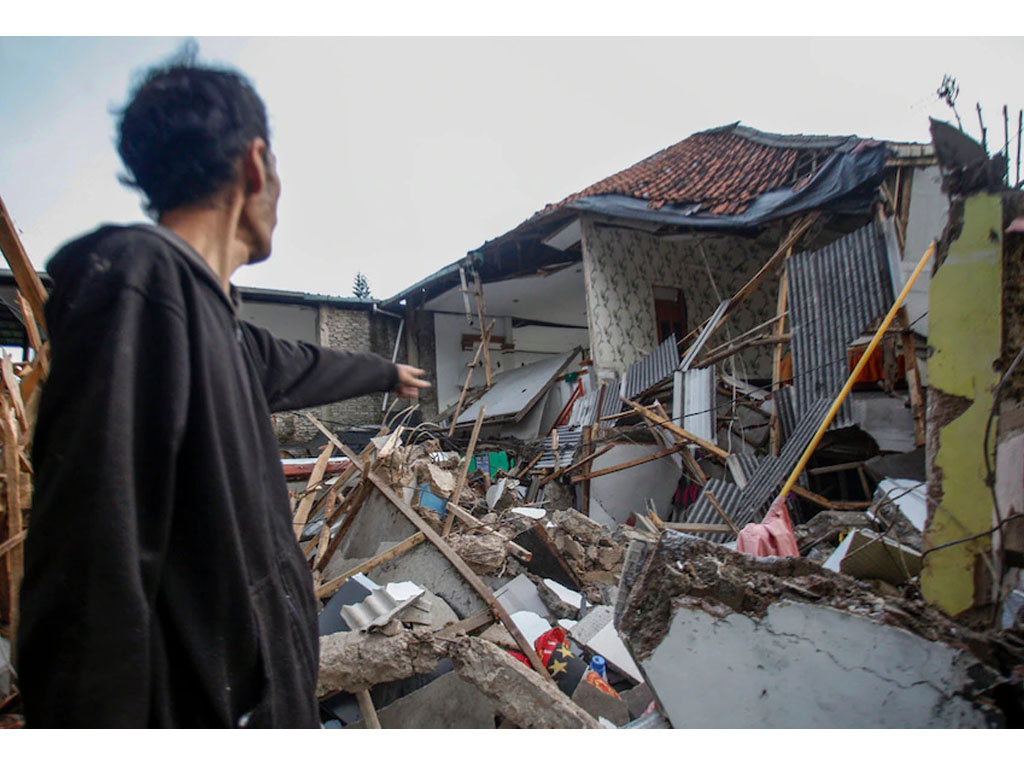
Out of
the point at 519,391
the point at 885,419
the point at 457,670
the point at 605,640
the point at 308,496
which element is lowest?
the point at 605,640

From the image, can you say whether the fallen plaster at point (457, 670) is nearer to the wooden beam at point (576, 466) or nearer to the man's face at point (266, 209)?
the man's face at point (266, 209)

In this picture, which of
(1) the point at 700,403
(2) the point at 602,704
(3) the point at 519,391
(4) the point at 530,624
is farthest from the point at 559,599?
(3) the point at 519,391

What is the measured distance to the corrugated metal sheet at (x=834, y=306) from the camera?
4938mm

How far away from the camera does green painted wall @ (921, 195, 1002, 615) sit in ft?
6.56

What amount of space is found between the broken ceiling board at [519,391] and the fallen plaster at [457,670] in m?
6.73

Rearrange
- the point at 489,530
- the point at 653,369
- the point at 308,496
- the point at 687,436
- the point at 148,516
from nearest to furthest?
1. the point at 148,516
2. the point at 308,496
3. the point at 489,530
4. the point at 687,436
5. the point at 653,369

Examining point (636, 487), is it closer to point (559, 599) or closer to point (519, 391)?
point (559, 599)

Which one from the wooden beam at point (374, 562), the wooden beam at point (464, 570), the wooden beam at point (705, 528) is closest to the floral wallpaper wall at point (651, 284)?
the wooden beam at point (705, 528)

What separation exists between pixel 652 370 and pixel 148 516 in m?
6.87

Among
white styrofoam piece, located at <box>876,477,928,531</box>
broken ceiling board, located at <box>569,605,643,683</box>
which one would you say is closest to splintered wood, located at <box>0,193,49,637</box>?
broken ceiling board, located at <box>569,605,643,683</box>

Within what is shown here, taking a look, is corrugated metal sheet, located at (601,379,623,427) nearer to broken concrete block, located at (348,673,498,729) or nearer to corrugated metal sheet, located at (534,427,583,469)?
corrugated metal sheet, located at (534,427,583,469)

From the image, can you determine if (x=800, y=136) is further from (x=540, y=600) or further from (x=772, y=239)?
(x=540, y=600)

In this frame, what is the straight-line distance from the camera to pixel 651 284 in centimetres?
884

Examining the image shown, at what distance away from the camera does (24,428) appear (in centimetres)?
249
